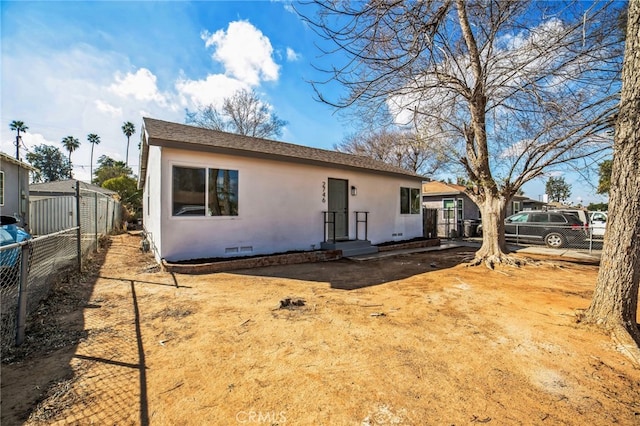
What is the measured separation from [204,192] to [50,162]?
54.6 metres

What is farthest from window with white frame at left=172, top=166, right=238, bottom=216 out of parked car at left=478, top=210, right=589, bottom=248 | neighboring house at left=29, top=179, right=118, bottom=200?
neighboring house at left=29, top=179, right=118, bottom=200

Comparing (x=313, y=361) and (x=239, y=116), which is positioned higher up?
(x=239, y=116)

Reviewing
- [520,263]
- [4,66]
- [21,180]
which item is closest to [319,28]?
[4,66]

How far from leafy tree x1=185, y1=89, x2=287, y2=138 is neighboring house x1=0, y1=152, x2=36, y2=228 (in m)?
13.8

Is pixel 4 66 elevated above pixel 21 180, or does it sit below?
above

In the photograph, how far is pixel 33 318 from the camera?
343 centimetres

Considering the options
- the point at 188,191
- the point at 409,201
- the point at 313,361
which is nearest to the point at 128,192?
the point at 188,191

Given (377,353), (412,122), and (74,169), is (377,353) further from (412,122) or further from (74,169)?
(74,169)

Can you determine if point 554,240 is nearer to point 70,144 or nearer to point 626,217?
point 626,217

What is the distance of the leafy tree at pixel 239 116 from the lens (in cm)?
2473

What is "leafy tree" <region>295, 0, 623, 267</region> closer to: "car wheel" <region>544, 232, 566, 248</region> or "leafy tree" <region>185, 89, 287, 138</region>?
"car wheel" <region>544, 232, 566, 248</region>

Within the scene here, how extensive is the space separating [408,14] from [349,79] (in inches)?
46.5

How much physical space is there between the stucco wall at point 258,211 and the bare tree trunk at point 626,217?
669 centimetres

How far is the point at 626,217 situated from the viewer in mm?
3168
